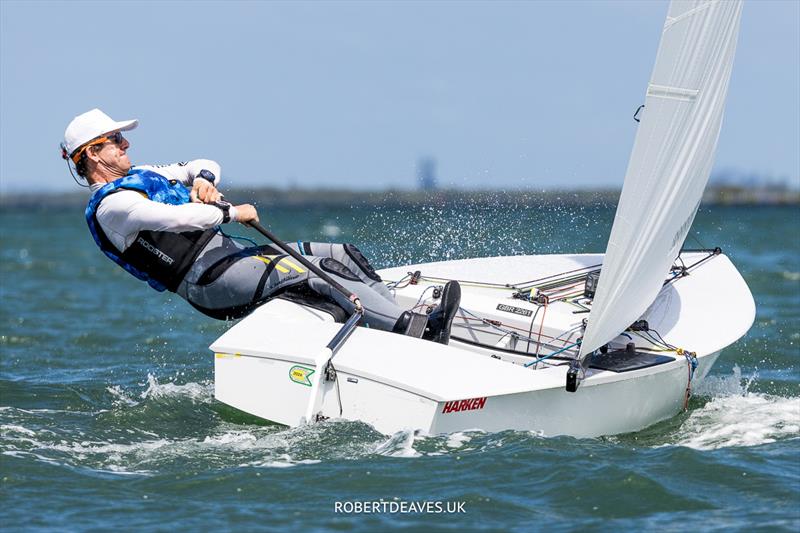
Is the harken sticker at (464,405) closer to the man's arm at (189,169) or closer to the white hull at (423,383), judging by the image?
the white hull at (423,383)

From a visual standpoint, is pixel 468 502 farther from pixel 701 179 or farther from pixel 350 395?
pixel 701 179

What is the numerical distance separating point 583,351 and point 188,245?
1.93 m

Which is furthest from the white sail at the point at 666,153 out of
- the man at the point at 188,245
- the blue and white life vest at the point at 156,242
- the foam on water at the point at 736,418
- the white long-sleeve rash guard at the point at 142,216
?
the blue and white life vest at the point at 156,242

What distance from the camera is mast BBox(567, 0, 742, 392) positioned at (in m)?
4.88

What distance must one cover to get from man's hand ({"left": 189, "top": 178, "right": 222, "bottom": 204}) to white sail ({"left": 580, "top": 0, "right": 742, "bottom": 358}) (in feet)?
6.07

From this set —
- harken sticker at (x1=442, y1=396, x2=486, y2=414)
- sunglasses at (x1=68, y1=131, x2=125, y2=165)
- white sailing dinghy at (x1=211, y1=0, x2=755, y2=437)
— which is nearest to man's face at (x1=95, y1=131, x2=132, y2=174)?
sunglasses at (x1=68, y1=131, x2=125, y2=165)

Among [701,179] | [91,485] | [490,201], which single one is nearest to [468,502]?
[91,485]

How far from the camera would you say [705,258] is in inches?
279

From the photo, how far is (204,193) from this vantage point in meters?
5.30

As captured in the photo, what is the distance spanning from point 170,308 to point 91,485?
811cm

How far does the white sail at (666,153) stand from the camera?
4.88 metres

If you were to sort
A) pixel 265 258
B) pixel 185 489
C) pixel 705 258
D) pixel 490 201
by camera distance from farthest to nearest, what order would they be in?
pixel 490 201
pixel 705 258
pixel 265 258
pixel 185 489

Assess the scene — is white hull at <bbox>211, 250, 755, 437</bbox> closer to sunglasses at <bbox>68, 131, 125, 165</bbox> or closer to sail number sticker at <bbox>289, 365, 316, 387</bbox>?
sail number sticker at <bbox>289, 365, 316, 387</bbox>

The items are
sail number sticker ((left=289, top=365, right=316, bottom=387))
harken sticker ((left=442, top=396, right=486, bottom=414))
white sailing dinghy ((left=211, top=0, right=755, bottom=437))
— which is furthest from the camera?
sail number sticker ((left=289, top=365, right=316, bottom=387))
